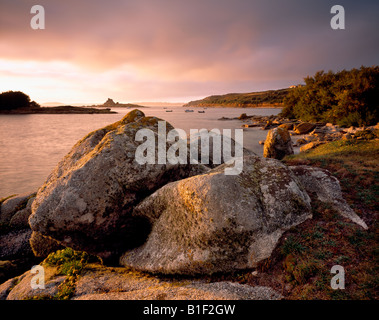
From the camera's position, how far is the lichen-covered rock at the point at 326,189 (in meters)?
6.65

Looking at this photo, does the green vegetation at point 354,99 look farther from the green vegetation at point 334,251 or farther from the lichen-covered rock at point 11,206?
the lichen-covered rock at point 11,206

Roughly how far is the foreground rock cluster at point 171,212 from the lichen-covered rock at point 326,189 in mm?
33

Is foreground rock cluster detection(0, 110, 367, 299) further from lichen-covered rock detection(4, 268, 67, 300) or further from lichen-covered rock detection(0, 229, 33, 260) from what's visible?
lichen-covered rock detection(0, 229, 33, 260)

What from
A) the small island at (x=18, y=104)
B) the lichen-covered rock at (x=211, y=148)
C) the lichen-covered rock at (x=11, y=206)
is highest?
the small island at (x=18, y=104)

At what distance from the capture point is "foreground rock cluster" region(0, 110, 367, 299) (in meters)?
5.32

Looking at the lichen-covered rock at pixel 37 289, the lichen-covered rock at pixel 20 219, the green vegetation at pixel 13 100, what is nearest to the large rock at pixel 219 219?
the lichen-covered rock at pixel 37 289

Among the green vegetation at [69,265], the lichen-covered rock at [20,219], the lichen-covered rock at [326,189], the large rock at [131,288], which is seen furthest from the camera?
the lichen-covered rock at [20,219]

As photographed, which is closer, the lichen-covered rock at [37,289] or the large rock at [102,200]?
the lichen-covered rock at [37,289]

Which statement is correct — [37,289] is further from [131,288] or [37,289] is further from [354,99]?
[354,99]

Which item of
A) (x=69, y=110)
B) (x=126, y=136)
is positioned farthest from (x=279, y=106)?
(x=126, y=136)

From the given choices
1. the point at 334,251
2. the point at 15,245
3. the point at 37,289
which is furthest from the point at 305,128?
the point at 15,245

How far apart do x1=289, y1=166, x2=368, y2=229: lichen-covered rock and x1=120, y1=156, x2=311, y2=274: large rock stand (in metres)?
1.49
